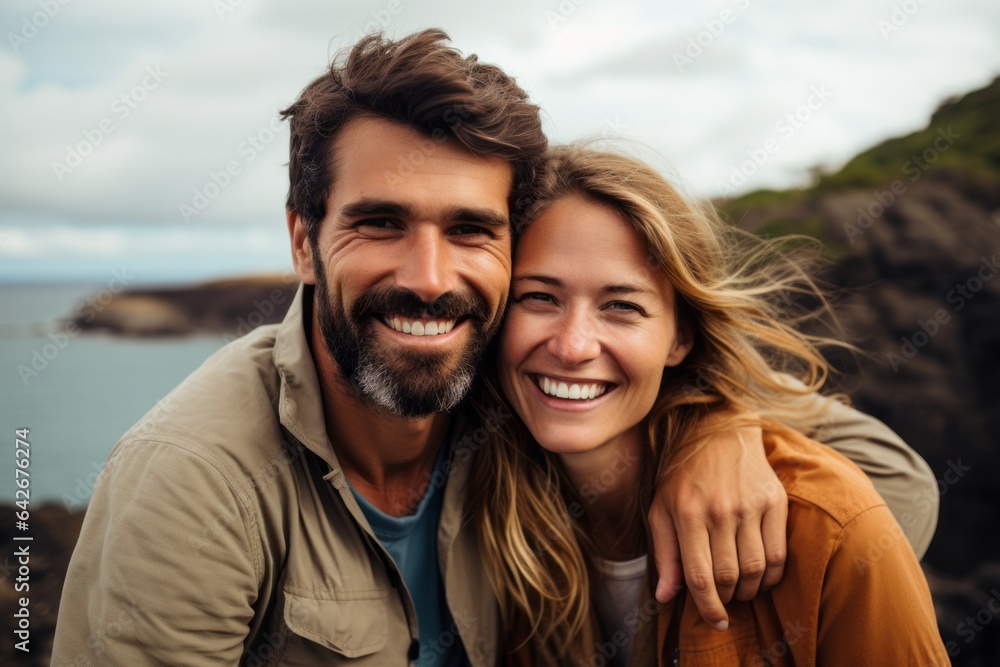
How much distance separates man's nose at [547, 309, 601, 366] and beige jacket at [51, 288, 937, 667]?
30.0 inches

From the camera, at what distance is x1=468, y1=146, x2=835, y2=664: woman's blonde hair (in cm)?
304

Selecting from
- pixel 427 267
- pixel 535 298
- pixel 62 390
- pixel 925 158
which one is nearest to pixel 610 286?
pixel 535 298

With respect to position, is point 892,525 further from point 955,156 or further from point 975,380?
point 955,156

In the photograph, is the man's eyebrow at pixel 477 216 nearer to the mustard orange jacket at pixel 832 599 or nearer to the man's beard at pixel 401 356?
the man's beard at pixel 401 356

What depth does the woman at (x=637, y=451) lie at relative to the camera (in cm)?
253

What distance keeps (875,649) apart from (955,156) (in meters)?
9.91

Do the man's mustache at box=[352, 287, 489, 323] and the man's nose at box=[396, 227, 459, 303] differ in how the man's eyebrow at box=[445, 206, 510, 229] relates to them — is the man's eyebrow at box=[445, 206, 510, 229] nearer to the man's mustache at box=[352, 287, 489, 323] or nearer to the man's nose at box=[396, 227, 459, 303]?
the man's nose at box=[396, 227, 459, 303]

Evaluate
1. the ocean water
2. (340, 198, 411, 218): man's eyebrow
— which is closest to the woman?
(340, 198, 411, 218): man's eyebrow

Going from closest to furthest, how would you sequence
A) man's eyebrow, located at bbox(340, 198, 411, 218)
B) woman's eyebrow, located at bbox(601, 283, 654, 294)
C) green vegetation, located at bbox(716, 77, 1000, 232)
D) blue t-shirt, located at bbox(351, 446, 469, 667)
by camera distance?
man's eyebrow, located at bbox(340, 198, 411, 218) → woman's eyebrow, located at bbox(601, 283, 654, 294) → blue t-shirt, located at bbox(351, 446, 469, 667) → green vegetation, located at bbox(716, 77, 1000, 232)

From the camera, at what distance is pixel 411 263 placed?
2801 mm

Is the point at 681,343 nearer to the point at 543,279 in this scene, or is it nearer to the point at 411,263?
the point at 543,279

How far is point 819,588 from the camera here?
2.53 meters

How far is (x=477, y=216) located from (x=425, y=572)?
1493 millimetres

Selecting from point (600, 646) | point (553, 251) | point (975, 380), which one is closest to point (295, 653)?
point (600, 646)
